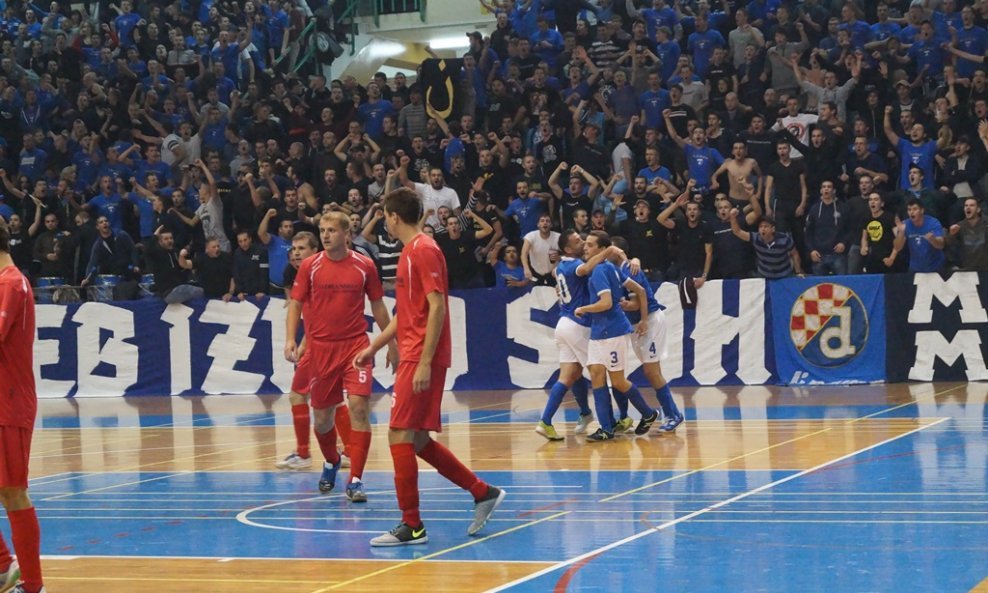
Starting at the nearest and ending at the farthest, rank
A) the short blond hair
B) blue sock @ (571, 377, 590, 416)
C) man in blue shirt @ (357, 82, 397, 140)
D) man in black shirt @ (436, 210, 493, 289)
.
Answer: the short blond hair
blue sock @ (571, 377, 590, 416)
man in black shirt @ (436, 210, 493, 289)
man in blue shirt @ (357, 82, 397, 140)

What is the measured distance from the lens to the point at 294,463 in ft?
45.4

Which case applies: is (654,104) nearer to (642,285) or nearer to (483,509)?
(642,285)

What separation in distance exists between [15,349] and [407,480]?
2690mm

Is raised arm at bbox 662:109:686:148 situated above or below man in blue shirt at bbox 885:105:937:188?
above

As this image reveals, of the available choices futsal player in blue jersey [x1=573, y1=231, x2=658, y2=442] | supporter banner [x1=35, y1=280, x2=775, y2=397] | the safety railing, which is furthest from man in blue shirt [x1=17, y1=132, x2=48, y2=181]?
futsal player in blue jersey [x1=573, y1=231, x2=658, y2=442]

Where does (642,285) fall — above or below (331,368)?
above

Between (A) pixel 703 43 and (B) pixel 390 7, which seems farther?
(B) pixel 390 7

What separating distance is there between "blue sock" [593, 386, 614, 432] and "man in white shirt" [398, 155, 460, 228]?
8.51 metres

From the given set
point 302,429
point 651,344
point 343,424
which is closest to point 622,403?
point 651,344

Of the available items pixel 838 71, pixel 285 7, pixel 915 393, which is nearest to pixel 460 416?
pixel 915 393

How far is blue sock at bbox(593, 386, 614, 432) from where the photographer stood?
15.0 meters

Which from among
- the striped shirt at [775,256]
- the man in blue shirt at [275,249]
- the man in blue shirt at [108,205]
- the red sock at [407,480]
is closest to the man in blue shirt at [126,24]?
the man in blue shirt at [108,205]

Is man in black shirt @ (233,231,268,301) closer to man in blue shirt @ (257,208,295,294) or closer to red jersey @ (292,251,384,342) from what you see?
man in blue shirt @ (257,208,295,294)

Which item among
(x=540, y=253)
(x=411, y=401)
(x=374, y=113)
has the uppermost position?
(x=374, y=113)
